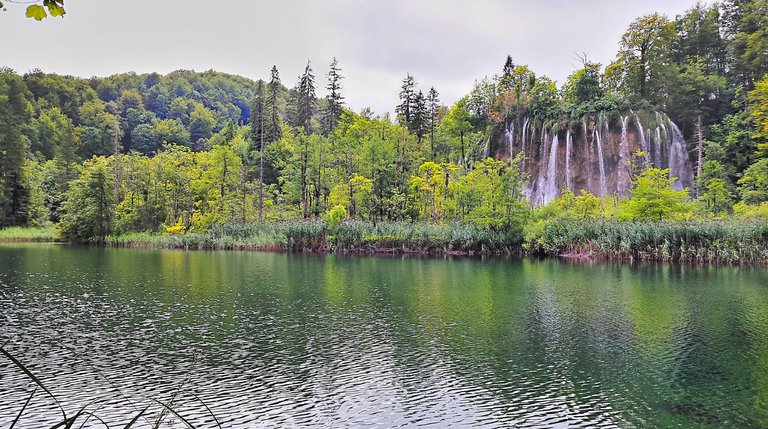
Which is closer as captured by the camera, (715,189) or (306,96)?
(715,189)

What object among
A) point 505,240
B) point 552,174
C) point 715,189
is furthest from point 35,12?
point 552,174

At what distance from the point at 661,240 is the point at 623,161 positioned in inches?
844

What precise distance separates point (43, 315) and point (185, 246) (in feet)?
105

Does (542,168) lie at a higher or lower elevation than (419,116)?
lower

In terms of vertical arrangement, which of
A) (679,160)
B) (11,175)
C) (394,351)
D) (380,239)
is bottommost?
(394,351)

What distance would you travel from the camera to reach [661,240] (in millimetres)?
30328

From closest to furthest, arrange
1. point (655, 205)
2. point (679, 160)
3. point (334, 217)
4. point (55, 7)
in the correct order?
point (55, 7)
point (655, 205)
point (334, 217)
point (679, 160)

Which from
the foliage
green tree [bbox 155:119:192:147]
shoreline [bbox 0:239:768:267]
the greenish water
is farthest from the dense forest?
green tree [bbox 155:119:192:147]

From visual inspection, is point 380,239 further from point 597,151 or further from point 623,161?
point 623,161

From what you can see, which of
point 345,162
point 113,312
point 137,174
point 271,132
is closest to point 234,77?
point 271,132

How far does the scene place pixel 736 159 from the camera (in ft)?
150

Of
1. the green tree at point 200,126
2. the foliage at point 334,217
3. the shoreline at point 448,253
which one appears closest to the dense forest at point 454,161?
the foliage at point 334,217

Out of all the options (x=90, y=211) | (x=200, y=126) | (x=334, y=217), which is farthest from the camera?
(x=200, y=126)

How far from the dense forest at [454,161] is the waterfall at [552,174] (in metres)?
2.58
